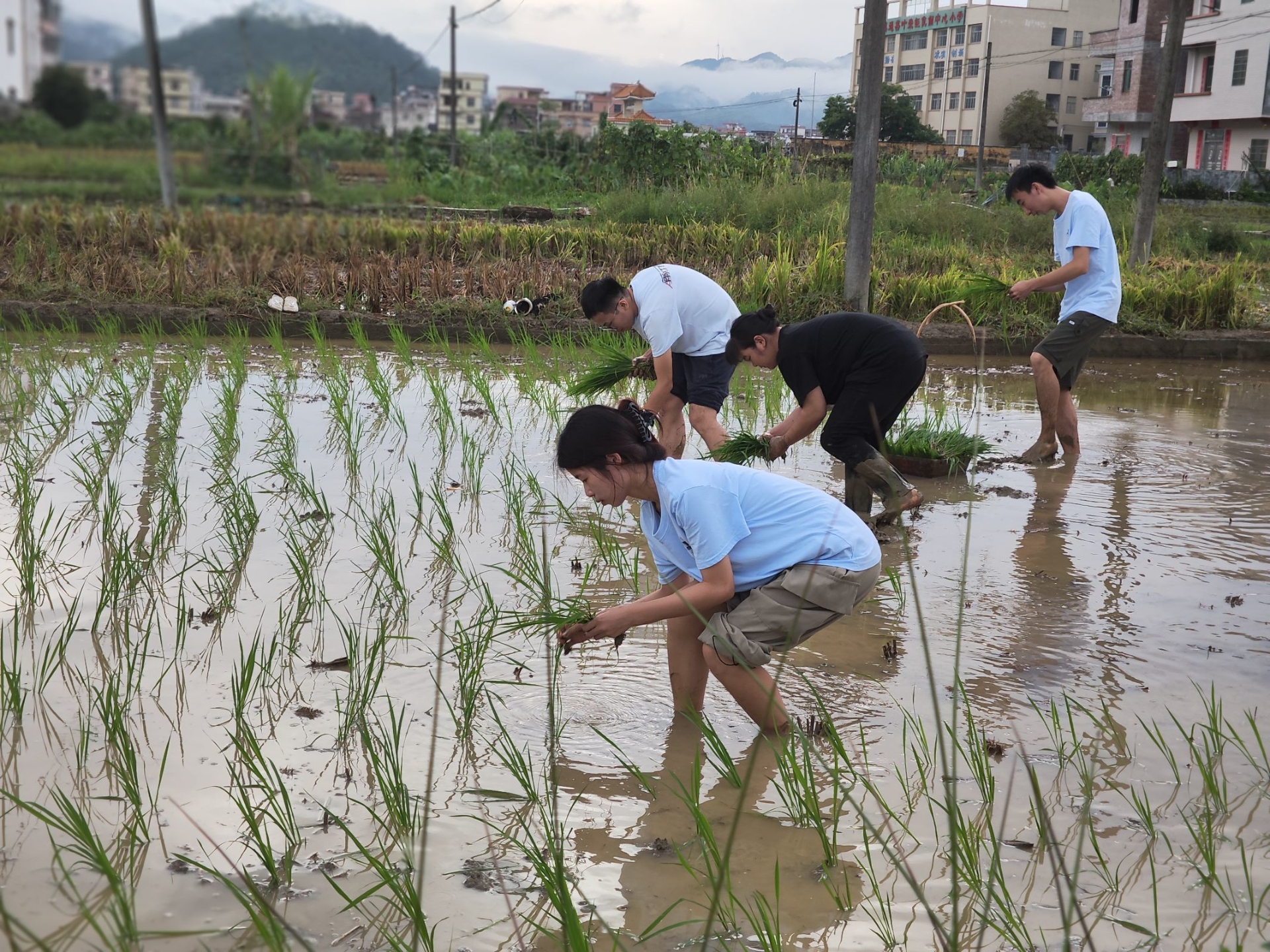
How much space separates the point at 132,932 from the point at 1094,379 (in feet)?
26.7

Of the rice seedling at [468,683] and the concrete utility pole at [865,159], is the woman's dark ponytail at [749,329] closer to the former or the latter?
the rice seedling at [468,683]

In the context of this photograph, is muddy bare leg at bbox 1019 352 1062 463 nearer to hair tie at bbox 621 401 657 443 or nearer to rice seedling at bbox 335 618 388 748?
hair tie at bbox 621 401 657 443

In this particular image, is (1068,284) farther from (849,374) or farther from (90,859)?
(90,859)

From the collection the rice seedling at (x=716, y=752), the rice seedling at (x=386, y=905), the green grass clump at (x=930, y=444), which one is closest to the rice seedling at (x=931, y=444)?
the green grass clump at (x=930, y=444)

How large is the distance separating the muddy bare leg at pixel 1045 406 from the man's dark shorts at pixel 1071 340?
33mm

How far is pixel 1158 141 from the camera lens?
1152 centimetres

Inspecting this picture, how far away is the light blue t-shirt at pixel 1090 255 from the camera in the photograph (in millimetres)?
5410

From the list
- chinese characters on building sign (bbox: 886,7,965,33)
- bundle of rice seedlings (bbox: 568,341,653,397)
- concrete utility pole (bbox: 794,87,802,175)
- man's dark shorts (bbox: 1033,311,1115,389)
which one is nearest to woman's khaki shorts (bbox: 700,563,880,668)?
bundle of rice seedlings (bbox: 568,341,653,397)

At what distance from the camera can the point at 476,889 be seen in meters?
2.16

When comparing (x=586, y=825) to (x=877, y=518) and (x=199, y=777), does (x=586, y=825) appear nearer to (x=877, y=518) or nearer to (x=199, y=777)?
(x=199, y=777)

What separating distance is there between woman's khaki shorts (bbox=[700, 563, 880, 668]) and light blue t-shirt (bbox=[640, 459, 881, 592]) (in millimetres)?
27

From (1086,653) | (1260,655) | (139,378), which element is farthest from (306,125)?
(139,378)

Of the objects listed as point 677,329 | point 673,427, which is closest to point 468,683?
point 677,329

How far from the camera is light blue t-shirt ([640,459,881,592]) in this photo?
2547 mm
